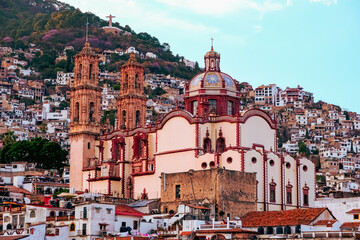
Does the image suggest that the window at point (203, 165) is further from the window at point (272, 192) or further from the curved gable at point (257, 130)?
the window at point (272, 192)

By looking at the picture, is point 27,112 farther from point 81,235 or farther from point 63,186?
point 81,235

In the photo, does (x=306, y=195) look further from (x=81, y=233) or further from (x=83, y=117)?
(x=83, y=117)

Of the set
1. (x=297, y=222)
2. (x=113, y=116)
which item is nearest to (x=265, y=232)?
(x=297, y=222)

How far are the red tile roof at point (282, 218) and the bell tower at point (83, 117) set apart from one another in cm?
2569

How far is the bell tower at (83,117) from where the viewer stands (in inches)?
3620

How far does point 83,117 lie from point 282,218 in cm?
3202

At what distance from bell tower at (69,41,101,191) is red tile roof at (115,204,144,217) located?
1700cm

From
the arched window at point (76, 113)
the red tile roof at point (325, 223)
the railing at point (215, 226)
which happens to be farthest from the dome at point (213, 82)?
the railing at point (215, 226)

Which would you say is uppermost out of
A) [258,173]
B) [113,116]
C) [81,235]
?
[113,116]

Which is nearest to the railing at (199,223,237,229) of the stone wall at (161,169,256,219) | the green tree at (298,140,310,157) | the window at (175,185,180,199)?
the stone wall at (161,169,256,219)

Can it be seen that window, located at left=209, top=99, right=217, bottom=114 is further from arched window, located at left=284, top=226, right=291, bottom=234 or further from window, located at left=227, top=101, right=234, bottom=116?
arched window, located at left=284, top=226, right=291, bottom=234

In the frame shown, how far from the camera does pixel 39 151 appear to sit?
4365 inches

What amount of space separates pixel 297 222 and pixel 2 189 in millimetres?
37709

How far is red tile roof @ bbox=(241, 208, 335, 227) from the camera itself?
219 ft
